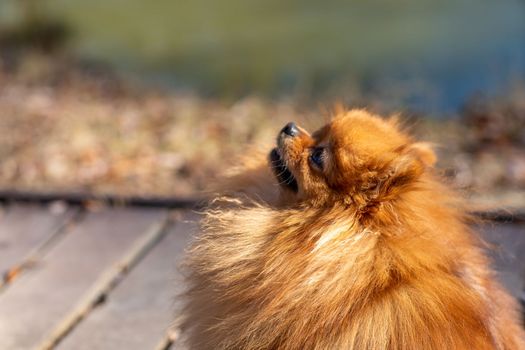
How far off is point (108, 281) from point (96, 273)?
0.11 m

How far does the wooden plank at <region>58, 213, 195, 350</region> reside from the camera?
3031 mm

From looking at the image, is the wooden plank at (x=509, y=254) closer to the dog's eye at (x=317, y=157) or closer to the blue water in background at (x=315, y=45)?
the dog's eye at (x=317, y=157)

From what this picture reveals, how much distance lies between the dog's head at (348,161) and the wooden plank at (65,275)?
A: 4.80ft

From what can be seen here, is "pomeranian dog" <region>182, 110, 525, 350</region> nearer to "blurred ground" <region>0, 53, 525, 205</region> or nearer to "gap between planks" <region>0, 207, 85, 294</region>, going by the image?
"gap between planks" <region>0, 207, 85, 294</region>

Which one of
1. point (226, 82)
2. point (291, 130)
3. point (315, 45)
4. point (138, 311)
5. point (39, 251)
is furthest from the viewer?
point (315, 45)

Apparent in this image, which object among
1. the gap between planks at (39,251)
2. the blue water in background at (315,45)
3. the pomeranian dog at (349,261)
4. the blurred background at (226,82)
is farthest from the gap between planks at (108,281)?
the blue water in background at (315,45)

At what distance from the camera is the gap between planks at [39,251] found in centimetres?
364

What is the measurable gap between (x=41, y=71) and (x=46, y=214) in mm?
5123

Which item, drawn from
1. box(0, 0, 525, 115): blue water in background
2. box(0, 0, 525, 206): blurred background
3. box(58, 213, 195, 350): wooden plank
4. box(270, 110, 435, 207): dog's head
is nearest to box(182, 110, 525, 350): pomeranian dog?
box(270, 110, 435, 207): dog's head

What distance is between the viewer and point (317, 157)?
90.0 inches

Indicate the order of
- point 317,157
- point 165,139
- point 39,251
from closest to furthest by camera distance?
point 317,157 < point 39,251 < point 165,139

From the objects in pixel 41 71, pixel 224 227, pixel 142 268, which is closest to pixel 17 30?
pixel 41 71

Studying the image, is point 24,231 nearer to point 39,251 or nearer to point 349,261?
point 39,251

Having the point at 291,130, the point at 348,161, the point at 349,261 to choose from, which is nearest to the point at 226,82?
the point at 291,130
